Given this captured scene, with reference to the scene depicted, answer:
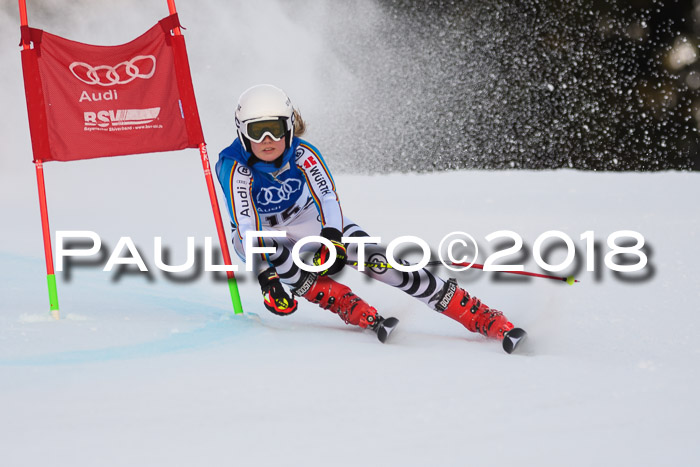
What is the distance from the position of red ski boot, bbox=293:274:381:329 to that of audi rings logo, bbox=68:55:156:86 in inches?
56.0

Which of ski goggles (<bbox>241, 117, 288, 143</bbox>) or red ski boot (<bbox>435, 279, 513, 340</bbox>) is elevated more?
ski goggles (<bbox>241, 117, 288, 143</bbox>)

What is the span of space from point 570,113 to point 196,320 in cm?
880

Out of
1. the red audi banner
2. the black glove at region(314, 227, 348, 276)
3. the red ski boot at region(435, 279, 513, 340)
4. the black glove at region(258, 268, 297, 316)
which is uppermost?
the red audi banner

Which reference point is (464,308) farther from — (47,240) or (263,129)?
(47,240)

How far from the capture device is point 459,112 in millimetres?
11727

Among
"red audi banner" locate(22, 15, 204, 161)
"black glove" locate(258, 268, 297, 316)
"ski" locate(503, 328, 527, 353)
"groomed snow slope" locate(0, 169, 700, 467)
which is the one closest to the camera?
"groomed snow slope" locate(0, 169, 700, 467)

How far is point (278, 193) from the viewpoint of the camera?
3.42 m

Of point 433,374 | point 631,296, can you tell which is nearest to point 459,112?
point 631,296

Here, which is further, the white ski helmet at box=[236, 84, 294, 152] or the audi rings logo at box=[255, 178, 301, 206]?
the audi rings logo at box=[255, 178, 301, 206]

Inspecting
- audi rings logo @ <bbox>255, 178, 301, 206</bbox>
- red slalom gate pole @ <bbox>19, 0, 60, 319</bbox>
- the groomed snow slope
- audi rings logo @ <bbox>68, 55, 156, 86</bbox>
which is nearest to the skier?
audi rings logo @ <bbox>255, 178, 301, 206</bbox>

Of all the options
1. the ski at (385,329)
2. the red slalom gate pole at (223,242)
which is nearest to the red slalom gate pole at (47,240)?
the red slalom gate pole at (223,242)

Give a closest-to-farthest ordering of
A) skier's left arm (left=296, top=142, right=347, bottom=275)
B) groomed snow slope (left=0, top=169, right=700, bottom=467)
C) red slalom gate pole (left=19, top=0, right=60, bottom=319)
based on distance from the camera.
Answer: groomed snow slope (left=0, top=169, right=700, bottom=467) < skier's left arm (left=296, top=142, right=347, bottom=275) < red slalom gate pole (left=19, top=0, right=60, bottom=319)

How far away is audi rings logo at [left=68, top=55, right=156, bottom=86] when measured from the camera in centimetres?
352

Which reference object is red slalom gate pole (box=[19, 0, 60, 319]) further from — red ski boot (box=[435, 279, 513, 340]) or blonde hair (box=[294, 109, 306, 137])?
red ski boot (box=[435, 279, 513, 340])
